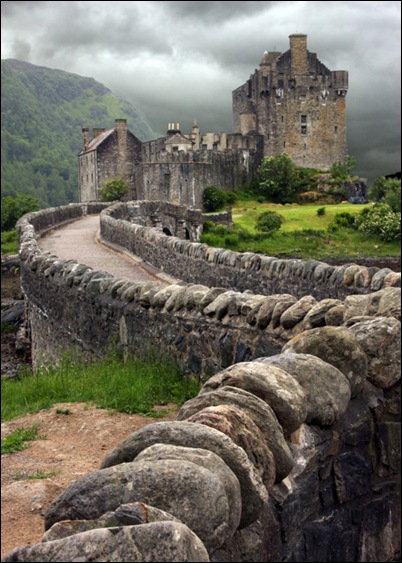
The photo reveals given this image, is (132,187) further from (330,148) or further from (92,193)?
(330,148)

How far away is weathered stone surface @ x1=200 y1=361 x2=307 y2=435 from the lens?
355 cm

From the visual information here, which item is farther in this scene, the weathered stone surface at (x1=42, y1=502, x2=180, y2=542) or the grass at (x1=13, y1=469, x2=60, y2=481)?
the grass at (x1=13, y1=469, x2=60, y2=481)

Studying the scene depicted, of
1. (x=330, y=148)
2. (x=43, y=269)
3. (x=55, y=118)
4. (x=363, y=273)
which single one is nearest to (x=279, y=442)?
(x=363, y=273)

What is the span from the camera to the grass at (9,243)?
3384cm

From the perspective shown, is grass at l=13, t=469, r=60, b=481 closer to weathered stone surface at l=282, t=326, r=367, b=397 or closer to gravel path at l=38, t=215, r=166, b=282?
weathered stone surface at l=282, t=326, r=367, b=397

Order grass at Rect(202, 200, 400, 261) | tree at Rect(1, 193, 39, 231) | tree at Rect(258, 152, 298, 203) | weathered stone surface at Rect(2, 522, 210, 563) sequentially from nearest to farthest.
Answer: weathered stone surface at Rect(2, 522, 210, 563), grass at Rect(202, 200, 400, 261), tree at Rect(1, 193, 39, 231), tree at Rect(258, 152, 298, 203)

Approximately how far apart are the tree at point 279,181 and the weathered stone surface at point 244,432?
5518 centimetres

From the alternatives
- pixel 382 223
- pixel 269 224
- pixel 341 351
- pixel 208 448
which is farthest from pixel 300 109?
pixel 208 448

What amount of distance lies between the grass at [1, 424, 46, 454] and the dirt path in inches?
2.1

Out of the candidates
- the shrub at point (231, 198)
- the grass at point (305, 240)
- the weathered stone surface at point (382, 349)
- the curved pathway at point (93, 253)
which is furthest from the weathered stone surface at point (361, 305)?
the shrub at point (231, 198)

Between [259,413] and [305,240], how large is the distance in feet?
128

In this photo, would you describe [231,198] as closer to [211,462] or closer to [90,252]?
[90,252]

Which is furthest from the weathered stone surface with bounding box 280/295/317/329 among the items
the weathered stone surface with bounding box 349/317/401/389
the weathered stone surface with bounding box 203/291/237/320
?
the weathered stone surface with bounding box 349/317/401/389

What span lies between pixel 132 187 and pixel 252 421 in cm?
6006
